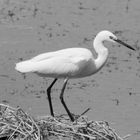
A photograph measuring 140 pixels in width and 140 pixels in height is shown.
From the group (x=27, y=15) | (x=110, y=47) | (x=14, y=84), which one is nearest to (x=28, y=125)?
(x=14, y=84)

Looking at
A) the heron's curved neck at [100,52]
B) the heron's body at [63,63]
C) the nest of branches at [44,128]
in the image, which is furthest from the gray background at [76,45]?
the nest of branches at [44,128]

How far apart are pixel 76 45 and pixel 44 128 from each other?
7026 millimetres

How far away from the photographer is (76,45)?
50.2 ft

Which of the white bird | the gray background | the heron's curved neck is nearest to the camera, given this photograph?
the white bird

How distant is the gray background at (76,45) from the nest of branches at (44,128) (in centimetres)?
285

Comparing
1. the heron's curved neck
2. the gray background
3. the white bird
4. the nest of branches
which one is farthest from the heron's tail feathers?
the gray background

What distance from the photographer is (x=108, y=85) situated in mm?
13281

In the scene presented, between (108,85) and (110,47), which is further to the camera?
(110,47)

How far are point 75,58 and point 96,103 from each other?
2568mm

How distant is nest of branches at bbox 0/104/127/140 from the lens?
8172 mm

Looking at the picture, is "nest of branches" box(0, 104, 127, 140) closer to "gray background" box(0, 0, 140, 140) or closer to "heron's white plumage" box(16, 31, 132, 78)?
"heron's white plumage" box(16, 31, 132, 78)

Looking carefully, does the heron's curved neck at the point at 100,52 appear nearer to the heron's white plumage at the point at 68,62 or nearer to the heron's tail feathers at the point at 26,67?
the heron's white plumage at the point at 68,62

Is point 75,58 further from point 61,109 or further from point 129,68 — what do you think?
point 129,68

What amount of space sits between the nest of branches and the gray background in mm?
2850
